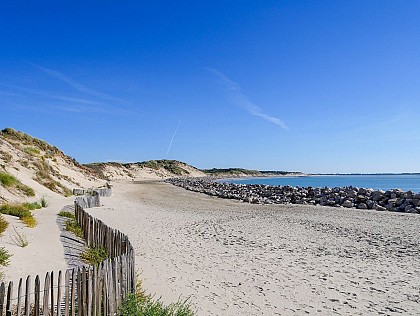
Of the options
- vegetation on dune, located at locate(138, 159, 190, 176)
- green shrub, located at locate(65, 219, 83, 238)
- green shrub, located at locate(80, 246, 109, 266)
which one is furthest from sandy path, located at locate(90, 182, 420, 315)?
vegetation on dune, located at locate(138, 159, 190, 176)

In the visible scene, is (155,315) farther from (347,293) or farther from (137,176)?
(137,176)

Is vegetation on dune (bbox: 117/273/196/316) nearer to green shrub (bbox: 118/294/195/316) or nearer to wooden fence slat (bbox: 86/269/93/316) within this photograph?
green shrub (bbox: 118/294/195/316)

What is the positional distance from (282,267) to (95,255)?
5.11 m

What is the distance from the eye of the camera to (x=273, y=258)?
10.6 meters

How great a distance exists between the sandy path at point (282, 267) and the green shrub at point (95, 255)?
1.00m

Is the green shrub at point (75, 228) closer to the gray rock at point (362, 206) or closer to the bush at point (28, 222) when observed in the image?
the bush at point (28, 222)

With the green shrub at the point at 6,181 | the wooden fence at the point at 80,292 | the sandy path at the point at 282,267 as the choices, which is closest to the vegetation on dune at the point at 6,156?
the green shrub at the point at 6,181

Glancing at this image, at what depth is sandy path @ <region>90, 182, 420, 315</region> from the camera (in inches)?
277

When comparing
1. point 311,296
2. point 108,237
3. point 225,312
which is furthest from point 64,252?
point 311,296

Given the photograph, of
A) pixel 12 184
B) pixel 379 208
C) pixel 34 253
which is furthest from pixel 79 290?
pixel 379 208

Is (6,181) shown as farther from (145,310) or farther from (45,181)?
(145,310)

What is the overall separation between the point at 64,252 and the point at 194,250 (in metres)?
4.10

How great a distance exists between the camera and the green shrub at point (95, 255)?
29.3 feet

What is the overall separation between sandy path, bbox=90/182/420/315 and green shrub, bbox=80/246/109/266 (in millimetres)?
1003
